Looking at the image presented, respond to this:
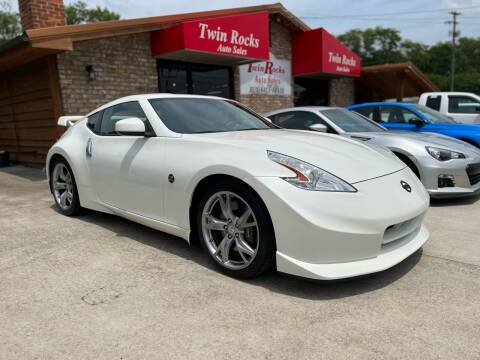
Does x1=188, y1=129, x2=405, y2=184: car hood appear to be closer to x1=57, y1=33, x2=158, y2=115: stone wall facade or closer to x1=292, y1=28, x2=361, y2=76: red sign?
x1=57, y1=33, x2=158, y2=115: stone wall facade

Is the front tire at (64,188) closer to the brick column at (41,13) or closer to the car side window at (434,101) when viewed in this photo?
the brick column at (41,13)

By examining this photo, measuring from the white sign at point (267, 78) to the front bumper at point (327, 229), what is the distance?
10624 millimetres

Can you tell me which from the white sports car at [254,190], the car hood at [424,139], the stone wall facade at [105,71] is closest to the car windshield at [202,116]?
Answer: the white sports car at [254,190]

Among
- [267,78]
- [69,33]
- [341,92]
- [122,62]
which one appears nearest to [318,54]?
[267,78]

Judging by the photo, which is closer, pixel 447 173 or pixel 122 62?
pixel 447 173

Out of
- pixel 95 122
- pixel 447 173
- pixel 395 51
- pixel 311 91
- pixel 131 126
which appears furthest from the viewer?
pixel 395 51

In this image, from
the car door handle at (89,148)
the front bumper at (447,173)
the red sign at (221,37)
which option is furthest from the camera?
the red sign at (221,37)

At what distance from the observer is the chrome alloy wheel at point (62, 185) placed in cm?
463

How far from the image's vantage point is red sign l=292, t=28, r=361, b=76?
14.0m

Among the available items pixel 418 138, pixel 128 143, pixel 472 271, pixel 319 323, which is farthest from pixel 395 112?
pixel 319 323

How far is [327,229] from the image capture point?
2.47 m

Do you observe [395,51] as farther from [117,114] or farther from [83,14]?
[117,114]

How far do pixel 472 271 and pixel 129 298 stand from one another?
97.8 inches

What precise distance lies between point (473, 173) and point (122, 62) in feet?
25.7
